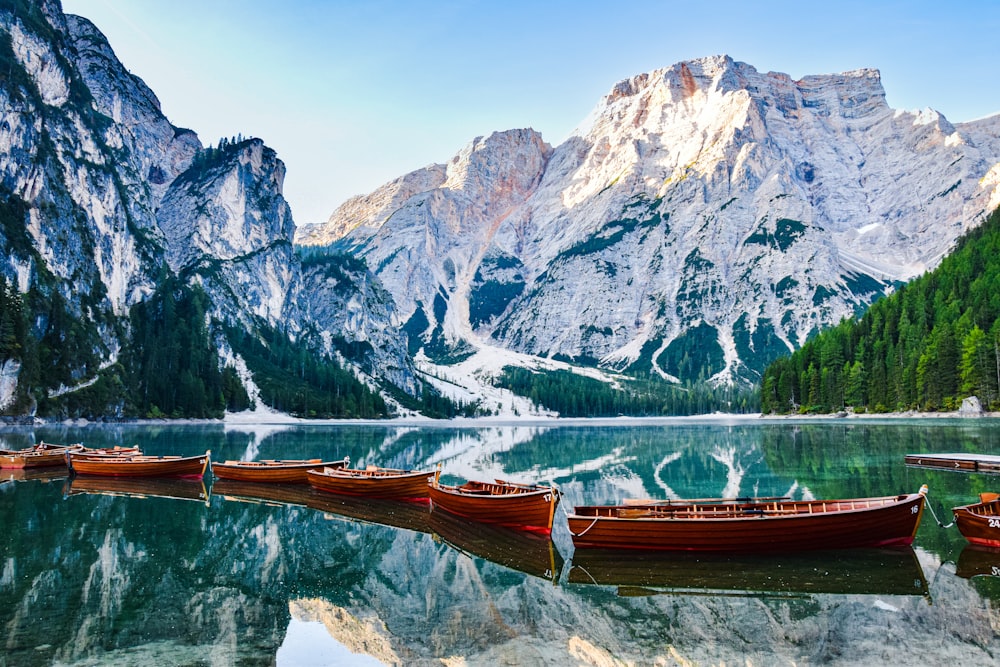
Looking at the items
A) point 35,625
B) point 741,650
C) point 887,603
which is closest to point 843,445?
point 887,603

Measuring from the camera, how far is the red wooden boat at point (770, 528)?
79.0 feet

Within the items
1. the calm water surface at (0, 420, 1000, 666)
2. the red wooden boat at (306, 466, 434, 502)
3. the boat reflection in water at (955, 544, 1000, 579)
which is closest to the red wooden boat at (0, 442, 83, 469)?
the calm water surface at (0, 420, 1000, 666)

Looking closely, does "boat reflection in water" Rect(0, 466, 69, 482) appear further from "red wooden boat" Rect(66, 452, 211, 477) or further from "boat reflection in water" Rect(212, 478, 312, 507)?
"boat reflection in water" Rect(212, 478, 312, 507)

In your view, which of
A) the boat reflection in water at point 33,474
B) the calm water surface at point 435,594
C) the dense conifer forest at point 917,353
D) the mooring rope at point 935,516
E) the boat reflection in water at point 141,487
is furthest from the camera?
the dense conifer forest at point 917,353

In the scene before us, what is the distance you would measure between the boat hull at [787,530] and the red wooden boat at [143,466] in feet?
127

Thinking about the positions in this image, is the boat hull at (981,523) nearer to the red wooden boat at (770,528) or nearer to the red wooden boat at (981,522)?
the red wooden boat at (981,522)

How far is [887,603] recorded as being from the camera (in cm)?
1838

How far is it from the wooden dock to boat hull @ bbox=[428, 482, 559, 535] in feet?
116

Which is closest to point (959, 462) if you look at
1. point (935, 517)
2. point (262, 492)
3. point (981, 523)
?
point (935, 517)

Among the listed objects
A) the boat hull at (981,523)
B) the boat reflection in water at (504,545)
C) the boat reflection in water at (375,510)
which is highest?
the boat hull at (981,523)

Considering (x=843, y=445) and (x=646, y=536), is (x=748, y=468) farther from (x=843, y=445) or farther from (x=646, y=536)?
(x=646, y=536)

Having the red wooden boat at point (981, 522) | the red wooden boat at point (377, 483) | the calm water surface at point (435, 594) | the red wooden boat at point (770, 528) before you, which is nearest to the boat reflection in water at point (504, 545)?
the calm water surface at point (435, 594)

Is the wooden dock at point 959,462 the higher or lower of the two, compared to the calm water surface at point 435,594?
higher

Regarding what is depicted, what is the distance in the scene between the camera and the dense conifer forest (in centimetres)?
10334
